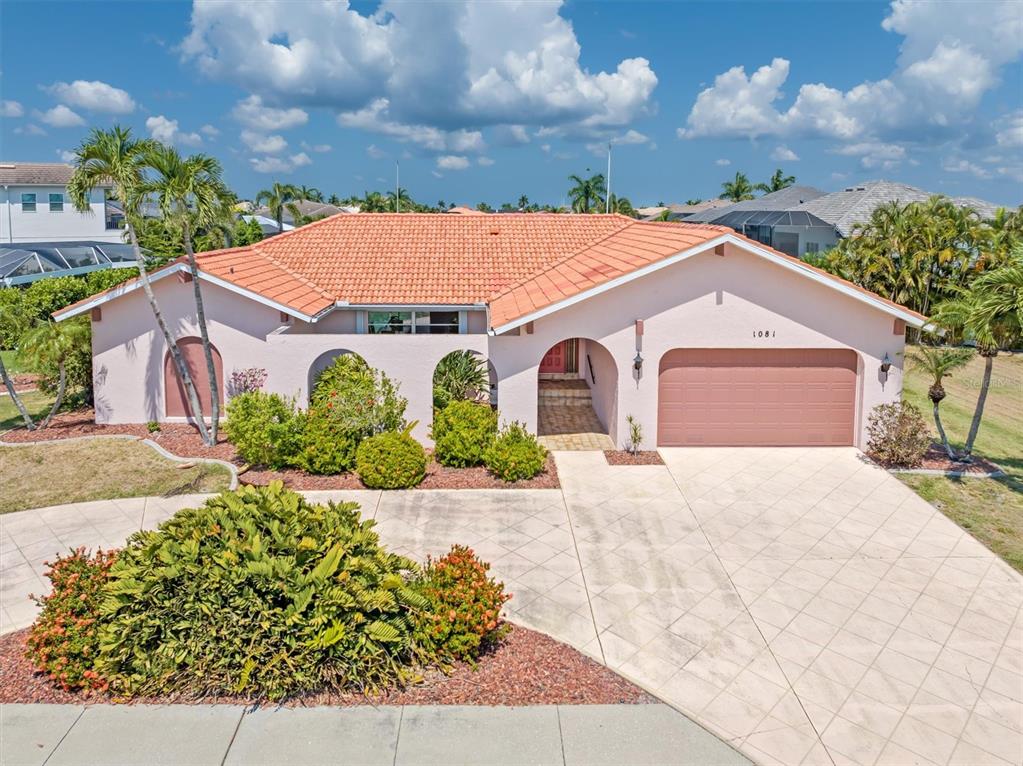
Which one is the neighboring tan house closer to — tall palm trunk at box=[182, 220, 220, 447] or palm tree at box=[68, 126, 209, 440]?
tall palm trunk at box=[182, 220, 220, 447]

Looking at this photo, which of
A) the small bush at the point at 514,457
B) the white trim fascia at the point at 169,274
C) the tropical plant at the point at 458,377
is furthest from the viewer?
the tropical plant at the point at 458,377

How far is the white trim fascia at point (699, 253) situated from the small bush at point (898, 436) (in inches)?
79.2

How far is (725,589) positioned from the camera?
1143 centimetres

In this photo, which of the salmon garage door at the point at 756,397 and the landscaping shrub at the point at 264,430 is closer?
the landscaping shrub at the point at 264,430

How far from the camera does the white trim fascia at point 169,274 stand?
59.7 feet

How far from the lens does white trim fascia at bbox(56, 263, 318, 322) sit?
1820 cm

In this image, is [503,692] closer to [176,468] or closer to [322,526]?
[322,526]

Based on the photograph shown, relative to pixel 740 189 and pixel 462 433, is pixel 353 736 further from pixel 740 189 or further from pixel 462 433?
pixel 740 189

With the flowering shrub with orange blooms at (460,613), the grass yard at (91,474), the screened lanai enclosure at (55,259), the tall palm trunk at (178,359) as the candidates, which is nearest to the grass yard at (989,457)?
the flowering shrub with orange blooms at (460,613)

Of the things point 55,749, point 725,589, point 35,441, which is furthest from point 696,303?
point 35,441

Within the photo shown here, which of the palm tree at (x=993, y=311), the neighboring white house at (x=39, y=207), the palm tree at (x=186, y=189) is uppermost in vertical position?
the neighboring white house at (x=39, y=207)

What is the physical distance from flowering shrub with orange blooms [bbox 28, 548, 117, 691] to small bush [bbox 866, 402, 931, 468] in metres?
15.3

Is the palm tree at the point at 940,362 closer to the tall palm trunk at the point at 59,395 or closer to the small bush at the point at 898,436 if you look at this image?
the small bush at the point at 898,436

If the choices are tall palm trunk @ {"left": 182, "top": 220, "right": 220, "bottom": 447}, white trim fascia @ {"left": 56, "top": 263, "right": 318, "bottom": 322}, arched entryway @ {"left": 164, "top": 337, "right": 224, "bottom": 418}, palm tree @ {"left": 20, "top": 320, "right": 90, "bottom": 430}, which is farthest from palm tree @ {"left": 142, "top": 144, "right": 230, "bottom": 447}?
palm tree @ {"left": 20, "top": 320, "right": 90, "bottom": 430}
